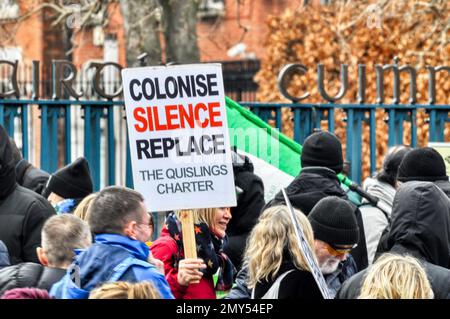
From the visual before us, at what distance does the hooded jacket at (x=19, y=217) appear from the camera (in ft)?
23.1

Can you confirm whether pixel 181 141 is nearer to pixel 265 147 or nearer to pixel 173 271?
pixel 173 271

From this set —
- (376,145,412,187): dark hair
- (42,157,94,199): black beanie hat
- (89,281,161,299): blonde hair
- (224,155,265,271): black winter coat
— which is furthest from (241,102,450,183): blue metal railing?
(89,281,161,299): blonde hair

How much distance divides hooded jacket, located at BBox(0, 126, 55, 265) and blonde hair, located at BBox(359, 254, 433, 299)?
97.4 inches

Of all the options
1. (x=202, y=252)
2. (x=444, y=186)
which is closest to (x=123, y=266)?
(x=202, y=252)

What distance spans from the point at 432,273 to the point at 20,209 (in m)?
2.42

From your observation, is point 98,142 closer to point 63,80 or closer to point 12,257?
point 63,80

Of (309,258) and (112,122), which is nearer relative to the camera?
(309,258)

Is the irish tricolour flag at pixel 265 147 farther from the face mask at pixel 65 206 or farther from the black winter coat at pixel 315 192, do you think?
the face mask at pixel 65 206

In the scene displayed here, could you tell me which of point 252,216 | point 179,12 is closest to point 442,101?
point 179,12

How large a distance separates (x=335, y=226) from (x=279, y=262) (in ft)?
1.96

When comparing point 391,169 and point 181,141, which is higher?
point 181,141

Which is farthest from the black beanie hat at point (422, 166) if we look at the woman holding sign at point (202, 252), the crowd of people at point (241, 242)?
the woman holding sign at point (202, 252)

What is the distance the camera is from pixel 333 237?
245 inches

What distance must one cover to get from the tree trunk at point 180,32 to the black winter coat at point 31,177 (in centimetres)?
567
